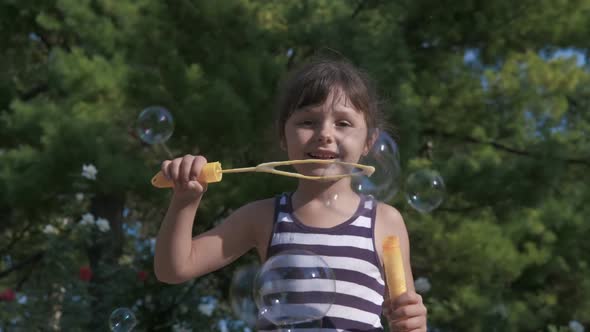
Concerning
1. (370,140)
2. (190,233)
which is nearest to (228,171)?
(190,233)

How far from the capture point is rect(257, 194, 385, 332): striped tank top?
165 cm

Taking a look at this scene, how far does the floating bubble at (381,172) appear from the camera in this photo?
2.13 meters

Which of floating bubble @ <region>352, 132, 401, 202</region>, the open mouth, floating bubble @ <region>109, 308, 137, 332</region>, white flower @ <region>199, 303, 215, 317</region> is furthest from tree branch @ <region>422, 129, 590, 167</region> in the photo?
the open mouth

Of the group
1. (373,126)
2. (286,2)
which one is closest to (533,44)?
(286,2)

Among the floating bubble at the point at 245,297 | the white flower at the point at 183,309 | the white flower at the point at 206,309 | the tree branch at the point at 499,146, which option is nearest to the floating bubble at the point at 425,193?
the floating bubble at the point at 245,297

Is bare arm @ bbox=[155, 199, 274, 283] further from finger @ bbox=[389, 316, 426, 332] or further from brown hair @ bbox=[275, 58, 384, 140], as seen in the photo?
finger @ bbox=[389, 316, 426, 332]

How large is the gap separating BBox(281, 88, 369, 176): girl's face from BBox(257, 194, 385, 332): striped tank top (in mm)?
126

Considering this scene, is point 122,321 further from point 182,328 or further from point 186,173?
point 182,328

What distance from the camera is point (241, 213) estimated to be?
1.82m

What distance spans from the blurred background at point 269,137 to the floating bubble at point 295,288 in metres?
1.97

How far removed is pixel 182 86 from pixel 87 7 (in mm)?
990

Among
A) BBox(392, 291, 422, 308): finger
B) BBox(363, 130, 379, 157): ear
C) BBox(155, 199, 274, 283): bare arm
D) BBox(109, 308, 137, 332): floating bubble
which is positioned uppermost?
BBox(363, 130, 379, 157): ear

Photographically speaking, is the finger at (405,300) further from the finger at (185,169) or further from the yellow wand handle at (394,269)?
the finger at (185,169)

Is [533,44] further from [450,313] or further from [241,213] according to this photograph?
[241,213]
